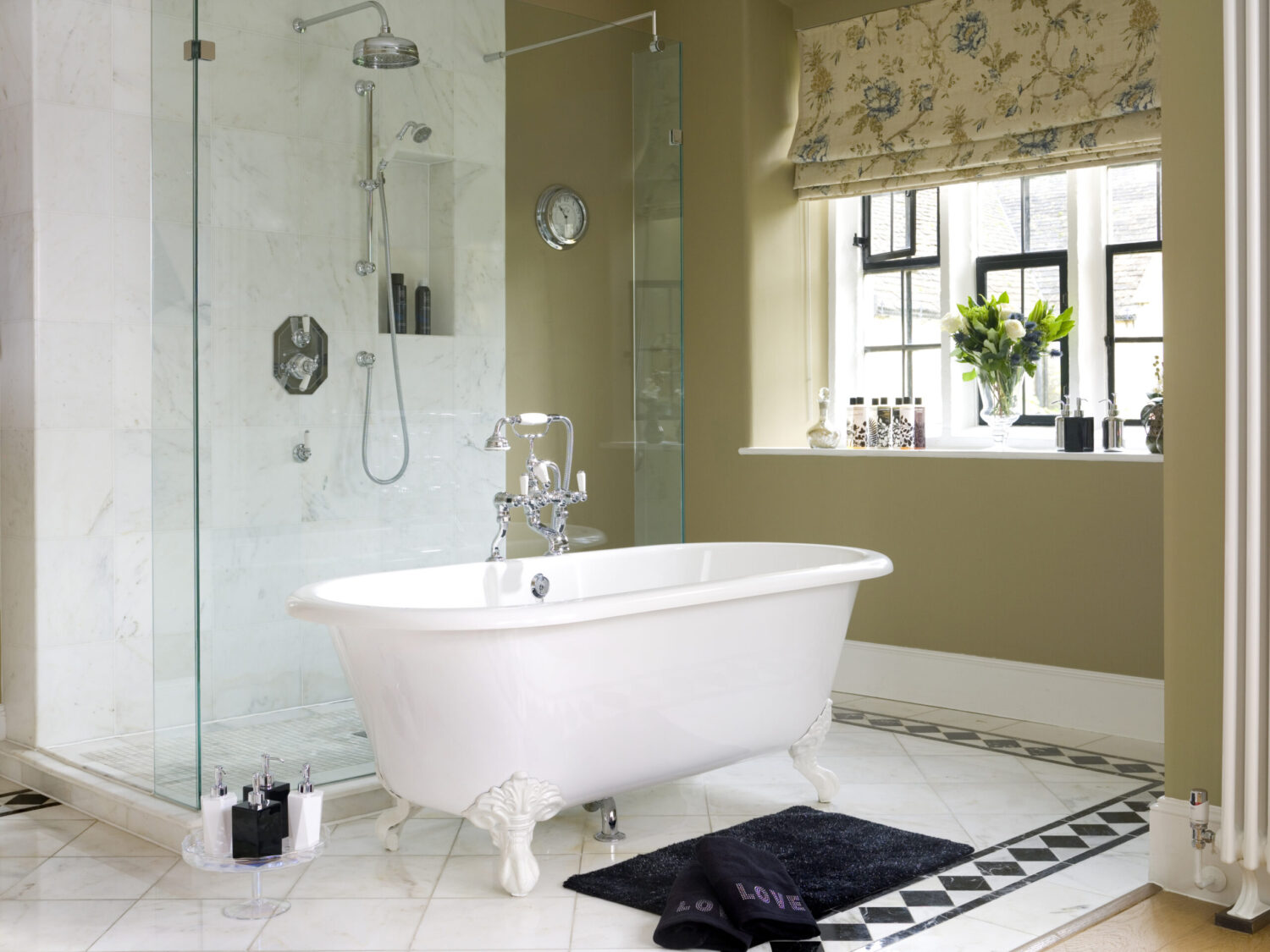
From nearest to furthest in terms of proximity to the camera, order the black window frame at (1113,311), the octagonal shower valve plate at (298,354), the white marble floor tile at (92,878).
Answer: the white marble floor tile at (92,878) < the octagonal shower valve plate at (298,354) < the black window frame at (1113,311)

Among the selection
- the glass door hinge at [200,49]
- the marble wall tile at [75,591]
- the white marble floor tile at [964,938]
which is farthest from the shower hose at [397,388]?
the white marble floor tile at [964,938]

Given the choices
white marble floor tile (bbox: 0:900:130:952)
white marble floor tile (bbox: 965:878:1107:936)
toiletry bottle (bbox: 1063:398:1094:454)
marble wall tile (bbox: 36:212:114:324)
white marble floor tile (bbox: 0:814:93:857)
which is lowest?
white marble floor tile (bbox: 0:814:93:857)

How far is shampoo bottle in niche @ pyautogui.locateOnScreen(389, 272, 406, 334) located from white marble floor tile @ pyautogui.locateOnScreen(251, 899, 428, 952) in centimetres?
158

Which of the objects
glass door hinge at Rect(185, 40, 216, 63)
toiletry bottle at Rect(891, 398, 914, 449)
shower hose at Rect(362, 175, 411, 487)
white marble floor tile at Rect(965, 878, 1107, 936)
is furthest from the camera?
toiletry bottle at Rect(891, 398, 914, 449)

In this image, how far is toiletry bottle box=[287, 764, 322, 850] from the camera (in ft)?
8.05

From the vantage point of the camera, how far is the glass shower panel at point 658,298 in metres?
4.22

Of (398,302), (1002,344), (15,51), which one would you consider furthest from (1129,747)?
(15,51)

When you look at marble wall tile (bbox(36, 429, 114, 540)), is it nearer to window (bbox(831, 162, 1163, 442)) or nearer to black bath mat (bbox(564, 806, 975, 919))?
black bath mat (bbox(564, 806, 975, 919))

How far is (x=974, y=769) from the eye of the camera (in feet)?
11.9

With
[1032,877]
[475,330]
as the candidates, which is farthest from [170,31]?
[1032,877]

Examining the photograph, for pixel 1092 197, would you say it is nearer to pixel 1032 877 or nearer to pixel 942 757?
pixel 942 757

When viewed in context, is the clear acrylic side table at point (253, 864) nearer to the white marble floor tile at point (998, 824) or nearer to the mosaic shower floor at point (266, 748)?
the mosaic shower floor at point (266, 748)

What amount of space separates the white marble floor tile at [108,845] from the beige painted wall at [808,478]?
2643mm

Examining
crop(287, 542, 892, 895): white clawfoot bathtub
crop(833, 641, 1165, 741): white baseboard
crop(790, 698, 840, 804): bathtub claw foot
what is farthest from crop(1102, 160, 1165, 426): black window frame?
crop(790, 698, 840, 804): bathtub claw foot
